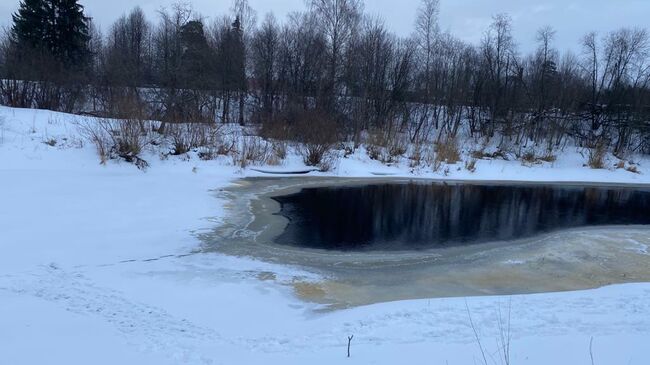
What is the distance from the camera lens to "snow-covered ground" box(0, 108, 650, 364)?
494 cm

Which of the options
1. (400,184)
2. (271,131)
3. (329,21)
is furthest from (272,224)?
(329,21)

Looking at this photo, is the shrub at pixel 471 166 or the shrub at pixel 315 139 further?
the shrub at pixel 471 166

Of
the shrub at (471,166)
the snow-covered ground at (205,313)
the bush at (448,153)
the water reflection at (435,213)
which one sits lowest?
the snow-covered ground at (205,313)

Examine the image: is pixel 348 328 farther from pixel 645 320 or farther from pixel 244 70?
pixel 244 70

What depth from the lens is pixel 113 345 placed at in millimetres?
4938

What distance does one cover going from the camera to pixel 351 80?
31625mm

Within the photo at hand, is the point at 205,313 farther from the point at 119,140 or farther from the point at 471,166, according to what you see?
the point at 471,166

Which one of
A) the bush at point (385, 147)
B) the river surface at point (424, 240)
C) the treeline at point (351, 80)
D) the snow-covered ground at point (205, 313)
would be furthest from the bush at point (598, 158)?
the snow-covered ground at point (205, 313)

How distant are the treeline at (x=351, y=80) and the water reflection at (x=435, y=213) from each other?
8.17 meters

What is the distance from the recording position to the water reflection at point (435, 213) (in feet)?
36.8

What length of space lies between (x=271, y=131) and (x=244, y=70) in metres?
10.1

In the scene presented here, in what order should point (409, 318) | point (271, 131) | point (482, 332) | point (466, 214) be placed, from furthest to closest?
point (271, 131)
point (466, 214)
point (409, 318)
point (482, 332)

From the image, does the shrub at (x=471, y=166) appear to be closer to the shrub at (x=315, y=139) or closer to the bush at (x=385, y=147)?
the bush at (x=385, y=147)

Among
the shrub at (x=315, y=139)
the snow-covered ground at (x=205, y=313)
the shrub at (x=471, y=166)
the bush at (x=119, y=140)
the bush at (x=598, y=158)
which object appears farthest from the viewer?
the bush at (x=598, y=158)
